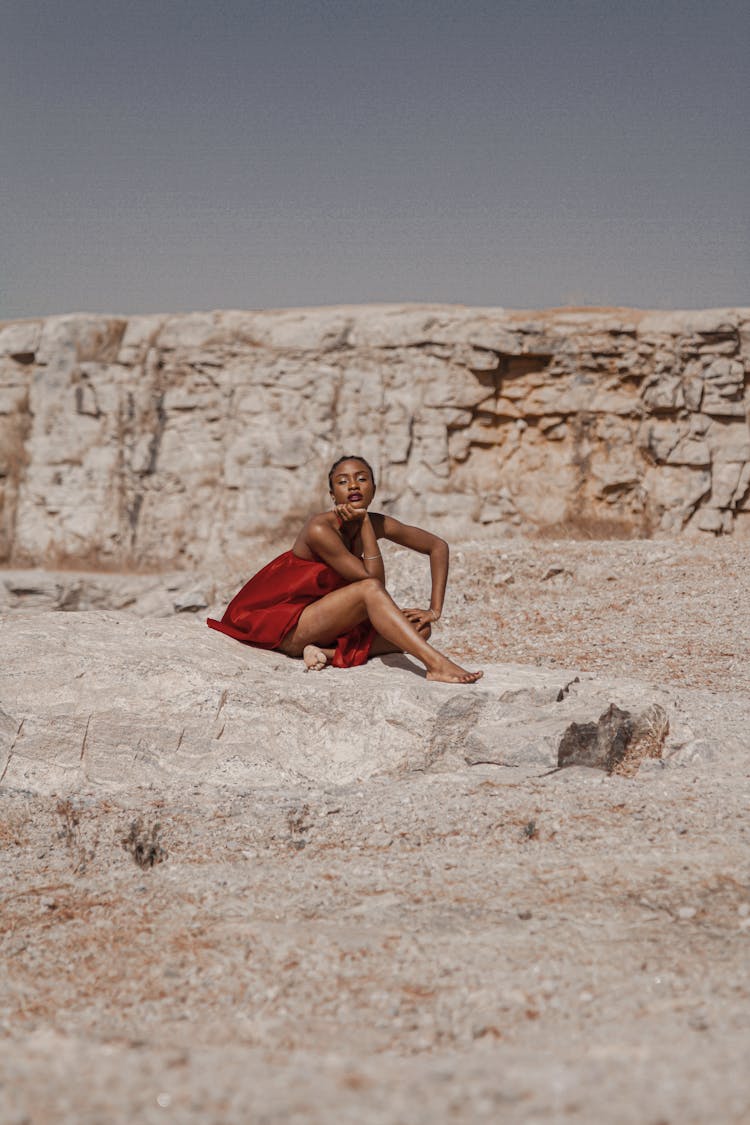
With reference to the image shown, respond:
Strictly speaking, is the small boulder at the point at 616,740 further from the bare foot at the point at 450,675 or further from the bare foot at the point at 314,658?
the bare foot at the point at 314,658

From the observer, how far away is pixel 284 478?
15.9 m

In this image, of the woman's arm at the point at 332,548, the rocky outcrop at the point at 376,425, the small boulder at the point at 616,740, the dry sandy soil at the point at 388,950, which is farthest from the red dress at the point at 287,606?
the rocky outcrop at the point at 376,425

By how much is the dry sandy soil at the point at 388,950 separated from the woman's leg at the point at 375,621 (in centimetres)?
66

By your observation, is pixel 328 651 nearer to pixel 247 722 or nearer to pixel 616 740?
pixel 247 722

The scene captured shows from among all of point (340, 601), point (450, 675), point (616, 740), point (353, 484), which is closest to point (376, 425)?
point (353, 484)

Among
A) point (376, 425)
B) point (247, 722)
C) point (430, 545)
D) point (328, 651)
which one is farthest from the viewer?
point (376, 425)

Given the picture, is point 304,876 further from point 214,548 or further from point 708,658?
point 214,548

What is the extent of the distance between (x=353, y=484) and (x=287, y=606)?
2.68 feet

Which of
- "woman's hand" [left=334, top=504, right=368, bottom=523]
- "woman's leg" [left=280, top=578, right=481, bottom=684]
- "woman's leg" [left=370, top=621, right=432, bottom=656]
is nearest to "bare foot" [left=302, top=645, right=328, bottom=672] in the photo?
"woman's leg" [left=280, top=578, right=481, bottom=684]

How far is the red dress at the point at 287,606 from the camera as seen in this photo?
219 inches

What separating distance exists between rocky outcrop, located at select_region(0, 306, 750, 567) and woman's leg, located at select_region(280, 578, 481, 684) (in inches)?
399

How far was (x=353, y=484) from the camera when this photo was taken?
5426mm

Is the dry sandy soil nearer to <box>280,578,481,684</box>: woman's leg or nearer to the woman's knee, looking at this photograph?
<box>280,578,481,684</box>: woman's leg

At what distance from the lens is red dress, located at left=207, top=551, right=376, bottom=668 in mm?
5551
